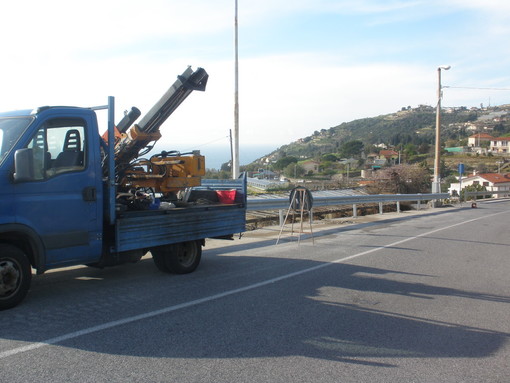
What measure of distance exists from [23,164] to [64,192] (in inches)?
30.3

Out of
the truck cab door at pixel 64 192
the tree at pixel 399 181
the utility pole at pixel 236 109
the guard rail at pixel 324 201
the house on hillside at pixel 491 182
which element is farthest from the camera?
the house on hillside at pixel 491 182

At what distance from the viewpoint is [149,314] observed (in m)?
5.89

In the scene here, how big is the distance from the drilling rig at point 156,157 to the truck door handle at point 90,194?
152cm

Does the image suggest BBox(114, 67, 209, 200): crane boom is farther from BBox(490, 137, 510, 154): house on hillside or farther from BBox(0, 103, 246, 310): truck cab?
BBox(490, 137, 510, 154): house on hillside

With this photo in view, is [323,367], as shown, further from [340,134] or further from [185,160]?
[340,134]

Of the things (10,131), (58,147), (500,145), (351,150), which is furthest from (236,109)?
(500,145)

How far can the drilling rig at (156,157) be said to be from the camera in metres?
8.30

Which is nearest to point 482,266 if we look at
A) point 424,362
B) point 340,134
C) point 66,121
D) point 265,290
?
point 265,290

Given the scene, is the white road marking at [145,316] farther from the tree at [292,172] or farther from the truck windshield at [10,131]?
the tree at [292,172]

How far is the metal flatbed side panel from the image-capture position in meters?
6.98

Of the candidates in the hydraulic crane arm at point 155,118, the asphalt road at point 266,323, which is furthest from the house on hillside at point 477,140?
the hydraulic crane arm at point 155,118

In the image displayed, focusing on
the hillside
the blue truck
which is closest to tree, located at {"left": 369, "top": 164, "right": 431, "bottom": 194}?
the blue truck

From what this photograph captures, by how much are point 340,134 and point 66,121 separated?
505 ft

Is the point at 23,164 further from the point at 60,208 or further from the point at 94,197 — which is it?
the point at 94,197
